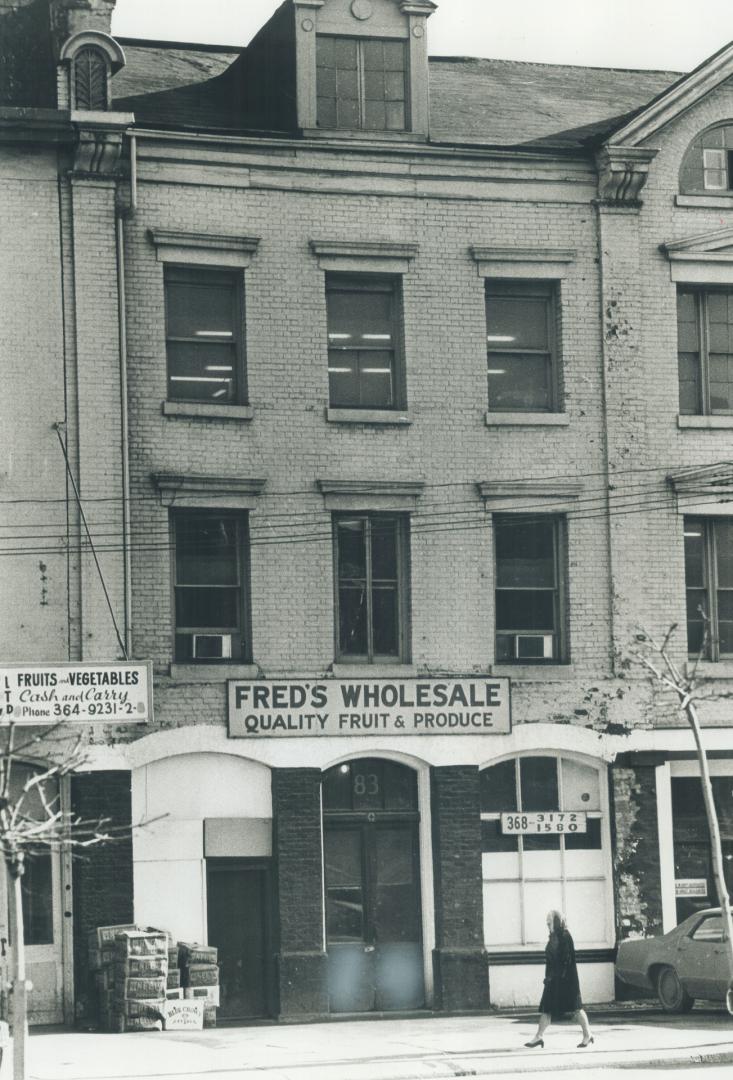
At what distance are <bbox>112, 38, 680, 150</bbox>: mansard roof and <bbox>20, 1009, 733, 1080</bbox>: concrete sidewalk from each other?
11.9 metres

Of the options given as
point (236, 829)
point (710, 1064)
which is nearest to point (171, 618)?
point (236, 829)

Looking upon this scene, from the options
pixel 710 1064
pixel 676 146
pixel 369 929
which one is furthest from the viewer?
pixel 676 146

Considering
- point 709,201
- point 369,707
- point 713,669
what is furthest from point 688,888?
point 709,201

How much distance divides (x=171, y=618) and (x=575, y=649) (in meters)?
5.62

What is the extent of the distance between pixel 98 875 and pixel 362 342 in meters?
8.02

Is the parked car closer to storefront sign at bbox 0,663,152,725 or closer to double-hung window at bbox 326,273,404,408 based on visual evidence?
storefront sign at bbox 0,663,152,725

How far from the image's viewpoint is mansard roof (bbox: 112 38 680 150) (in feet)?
84.7

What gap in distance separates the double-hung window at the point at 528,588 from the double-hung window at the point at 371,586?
138 centimetres

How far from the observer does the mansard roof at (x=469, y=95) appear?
25.8 meters

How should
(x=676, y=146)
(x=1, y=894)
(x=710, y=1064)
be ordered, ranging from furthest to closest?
(x=676, y=146) → (x=1, y=894) → (x=710, y=1064)

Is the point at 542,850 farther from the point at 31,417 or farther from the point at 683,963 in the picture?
the point at 31,417

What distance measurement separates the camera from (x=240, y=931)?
24234 mm

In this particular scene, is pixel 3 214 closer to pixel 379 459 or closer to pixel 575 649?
pixel 379 459

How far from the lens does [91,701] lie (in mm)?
23219
